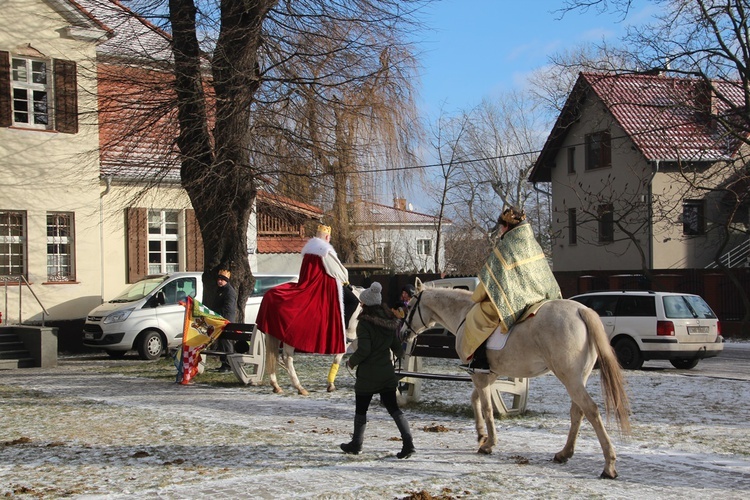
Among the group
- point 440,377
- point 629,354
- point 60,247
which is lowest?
point 629,354

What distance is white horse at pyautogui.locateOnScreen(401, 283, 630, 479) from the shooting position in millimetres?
7363

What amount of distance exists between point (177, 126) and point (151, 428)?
8.59 metres

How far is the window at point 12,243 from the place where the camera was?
71.4 feet

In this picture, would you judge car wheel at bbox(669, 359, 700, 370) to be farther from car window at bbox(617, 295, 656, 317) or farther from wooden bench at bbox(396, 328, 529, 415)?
wooden bench at bbox(396, 328, 529, 415)

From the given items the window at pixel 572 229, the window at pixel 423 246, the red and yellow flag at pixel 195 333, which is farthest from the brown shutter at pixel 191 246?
the window at pixel 423 246

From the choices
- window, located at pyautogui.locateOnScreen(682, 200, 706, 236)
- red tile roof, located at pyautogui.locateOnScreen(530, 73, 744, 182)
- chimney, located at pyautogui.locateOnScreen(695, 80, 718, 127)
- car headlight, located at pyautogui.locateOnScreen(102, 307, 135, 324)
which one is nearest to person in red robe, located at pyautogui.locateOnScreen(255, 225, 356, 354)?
car headlight, located at pyautogui.locateOnScreen(102, 307, 135, 324)

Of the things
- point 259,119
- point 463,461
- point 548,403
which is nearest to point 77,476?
point 463,461

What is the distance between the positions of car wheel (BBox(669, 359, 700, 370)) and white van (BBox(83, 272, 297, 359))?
→ 10.2 meters

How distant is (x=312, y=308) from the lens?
1266 cm

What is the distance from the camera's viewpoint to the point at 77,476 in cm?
724

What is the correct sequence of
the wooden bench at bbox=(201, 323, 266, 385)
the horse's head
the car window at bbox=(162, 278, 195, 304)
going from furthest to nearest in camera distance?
the car window at bbox=(162, 278, 195, 304), the wooden bench at bbox=(201, 323, 266, 385), the horse's head

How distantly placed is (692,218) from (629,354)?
22470 millimetres

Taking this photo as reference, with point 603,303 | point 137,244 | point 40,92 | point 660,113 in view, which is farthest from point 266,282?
point 660,113

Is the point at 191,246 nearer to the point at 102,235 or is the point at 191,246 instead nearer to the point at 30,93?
the point at 102,235
